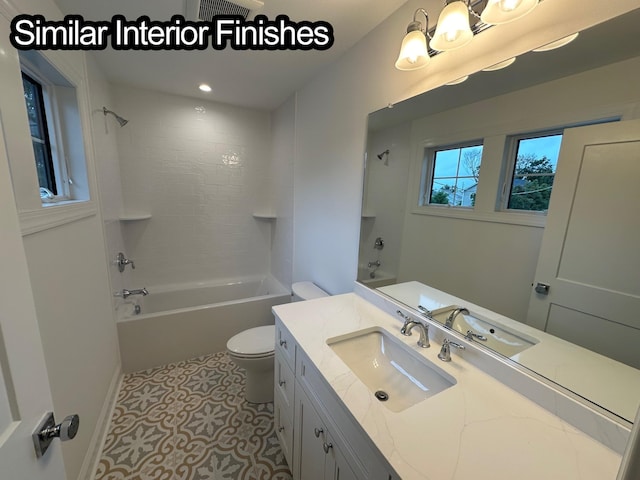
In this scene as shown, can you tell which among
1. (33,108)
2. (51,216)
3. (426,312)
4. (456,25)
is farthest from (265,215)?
(456,25)

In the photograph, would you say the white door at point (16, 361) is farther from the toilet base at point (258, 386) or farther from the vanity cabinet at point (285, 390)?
the toilet base at point (258, 386)

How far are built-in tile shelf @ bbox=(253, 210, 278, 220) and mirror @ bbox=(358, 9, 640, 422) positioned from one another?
68.8 inches

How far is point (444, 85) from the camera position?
1151 millimetres

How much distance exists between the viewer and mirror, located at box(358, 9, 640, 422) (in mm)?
731

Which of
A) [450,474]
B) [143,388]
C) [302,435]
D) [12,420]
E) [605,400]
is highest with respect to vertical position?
[12,420]

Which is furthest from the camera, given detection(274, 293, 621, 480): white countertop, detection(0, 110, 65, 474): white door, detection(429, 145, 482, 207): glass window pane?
detection(429, 145, 482, 207): glass window pane

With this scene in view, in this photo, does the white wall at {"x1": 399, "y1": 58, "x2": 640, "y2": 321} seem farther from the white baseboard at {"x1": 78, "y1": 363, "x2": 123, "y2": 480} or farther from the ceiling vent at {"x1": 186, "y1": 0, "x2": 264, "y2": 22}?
the white baseboard at {"x1": 78, "y1": 363, "x2": 123, "y2": 480}

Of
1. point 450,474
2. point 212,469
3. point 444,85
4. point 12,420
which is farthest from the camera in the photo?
point 212,469

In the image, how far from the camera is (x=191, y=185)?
2.93 meters

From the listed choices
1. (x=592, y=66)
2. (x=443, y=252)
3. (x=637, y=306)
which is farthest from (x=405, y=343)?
(x=592, y=66)

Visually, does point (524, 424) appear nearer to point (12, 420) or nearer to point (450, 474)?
point (450, 474)

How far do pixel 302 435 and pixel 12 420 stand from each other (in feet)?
3.30

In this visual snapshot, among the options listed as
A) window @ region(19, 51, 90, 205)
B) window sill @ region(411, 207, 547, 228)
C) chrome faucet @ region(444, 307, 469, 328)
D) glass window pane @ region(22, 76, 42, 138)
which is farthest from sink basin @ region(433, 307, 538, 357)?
glass window pane @ region(22, 76, 42, 138)

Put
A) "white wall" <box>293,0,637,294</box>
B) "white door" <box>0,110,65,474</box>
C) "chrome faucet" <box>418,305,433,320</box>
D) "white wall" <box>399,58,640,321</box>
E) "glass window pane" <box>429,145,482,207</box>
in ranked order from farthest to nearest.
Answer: "chrome faucet" <box>418,305,433,320</box> → "glass window pane" <box>429,145,482,207</box> → "white wall" <box>293,0,637,294</box> → "white wall" <box>399,58,640,321</box> → "white door" <box>0,110,65,474</box>
